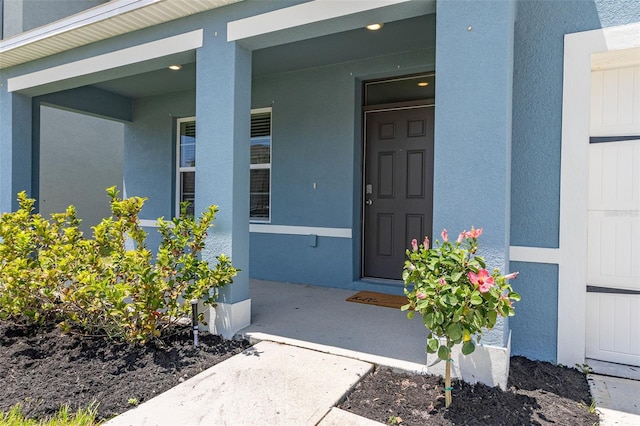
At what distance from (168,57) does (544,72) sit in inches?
130

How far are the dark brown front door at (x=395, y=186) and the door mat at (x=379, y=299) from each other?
37 cm

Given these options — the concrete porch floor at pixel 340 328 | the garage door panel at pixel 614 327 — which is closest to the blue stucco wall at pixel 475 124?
the concrete porch floor at pixel 340 328

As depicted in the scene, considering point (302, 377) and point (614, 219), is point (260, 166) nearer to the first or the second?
point (302, 377)

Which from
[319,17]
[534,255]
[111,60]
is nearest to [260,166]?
[111,60]

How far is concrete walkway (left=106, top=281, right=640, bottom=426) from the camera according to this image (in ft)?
7.17

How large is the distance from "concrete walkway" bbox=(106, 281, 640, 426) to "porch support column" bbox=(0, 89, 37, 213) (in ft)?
13.2

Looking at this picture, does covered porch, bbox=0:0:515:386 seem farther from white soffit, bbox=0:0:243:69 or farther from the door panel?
the door panel

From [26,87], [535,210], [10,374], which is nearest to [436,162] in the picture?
[535,210]

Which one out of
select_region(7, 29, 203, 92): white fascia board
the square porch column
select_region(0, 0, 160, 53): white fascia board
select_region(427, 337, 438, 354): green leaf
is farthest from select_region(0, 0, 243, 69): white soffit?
select_region(427, 337, 438, 354): green leaf

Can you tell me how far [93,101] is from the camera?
248 inches

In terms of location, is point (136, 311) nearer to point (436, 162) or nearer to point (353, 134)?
point (436, 162)

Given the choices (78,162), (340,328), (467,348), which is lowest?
(340,328)

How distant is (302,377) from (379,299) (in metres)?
1.97

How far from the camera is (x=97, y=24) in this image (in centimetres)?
389
